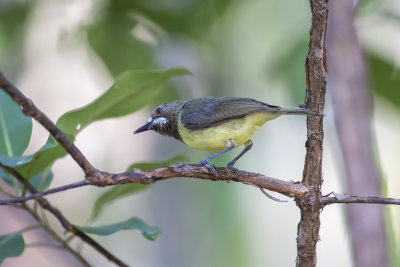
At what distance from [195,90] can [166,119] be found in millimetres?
1016

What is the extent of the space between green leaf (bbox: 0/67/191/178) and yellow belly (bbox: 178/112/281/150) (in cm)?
47

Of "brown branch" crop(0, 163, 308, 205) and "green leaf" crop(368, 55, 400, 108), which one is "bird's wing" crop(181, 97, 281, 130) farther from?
"green leaf" crop(368, 55, 400, 108)

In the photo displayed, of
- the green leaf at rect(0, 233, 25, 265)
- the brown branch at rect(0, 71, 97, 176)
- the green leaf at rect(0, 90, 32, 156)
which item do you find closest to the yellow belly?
the green leaf at rect(0, 90, 32, 156)

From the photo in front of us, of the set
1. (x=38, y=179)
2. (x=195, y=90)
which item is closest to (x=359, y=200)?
(x=38, y=179)

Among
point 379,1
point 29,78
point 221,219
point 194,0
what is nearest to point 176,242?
point 221,219

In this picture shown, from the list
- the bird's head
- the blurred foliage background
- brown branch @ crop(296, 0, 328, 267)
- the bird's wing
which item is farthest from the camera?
the blurred foliage background

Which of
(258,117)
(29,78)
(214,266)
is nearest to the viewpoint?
(258,117)

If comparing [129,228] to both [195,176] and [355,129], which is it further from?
[355,129]

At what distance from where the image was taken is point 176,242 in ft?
17.9

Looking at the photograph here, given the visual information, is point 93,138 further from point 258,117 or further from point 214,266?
point 258,117

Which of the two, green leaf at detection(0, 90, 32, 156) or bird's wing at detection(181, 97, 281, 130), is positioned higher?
bird's wing at detection(181, 97, 281, 130)

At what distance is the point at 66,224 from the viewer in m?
2.21

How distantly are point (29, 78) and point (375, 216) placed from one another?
11.5 ft

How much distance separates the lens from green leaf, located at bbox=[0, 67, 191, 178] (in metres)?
2.24
